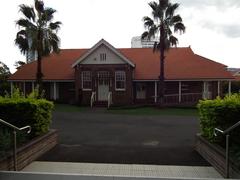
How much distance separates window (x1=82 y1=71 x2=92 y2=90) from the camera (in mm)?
34906

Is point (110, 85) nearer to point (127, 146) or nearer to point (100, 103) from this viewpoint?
point (100, 103)

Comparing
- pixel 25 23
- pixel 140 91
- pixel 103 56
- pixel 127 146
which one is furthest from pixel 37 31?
pixel 127 146

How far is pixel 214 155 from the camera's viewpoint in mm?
8773

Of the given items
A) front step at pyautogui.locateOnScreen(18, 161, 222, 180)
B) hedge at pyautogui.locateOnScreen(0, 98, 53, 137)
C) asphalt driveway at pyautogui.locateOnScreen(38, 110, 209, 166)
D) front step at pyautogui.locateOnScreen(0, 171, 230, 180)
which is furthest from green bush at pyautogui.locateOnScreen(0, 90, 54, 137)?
front step at pyautogui.locateOnScreen(0, 171, 230, 180)

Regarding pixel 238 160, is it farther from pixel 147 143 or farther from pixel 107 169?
pixel 147 143

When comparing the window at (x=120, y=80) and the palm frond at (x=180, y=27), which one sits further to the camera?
the window at (x=120, y=80)

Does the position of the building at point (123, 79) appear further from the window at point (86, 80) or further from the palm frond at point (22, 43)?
the palm frond at point (22, 43)

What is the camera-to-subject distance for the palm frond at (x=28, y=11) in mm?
32562

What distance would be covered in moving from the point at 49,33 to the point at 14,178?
1069 inches

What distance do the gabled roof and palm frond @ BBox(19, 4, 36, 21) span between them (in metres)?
5.42

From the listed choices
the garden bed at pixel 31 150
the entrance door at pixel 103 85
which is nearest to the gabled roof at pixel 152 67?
the entrance door at pixel 103 85

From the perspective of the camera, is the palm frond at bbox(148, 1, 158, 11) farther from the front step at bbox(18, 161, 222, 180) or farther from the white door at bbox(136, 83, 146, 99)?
the front step at bbox(18, 161, 222, 180)

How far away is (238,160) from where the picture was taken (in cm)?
713

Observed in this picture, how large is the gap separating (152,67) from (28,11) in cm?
1249
